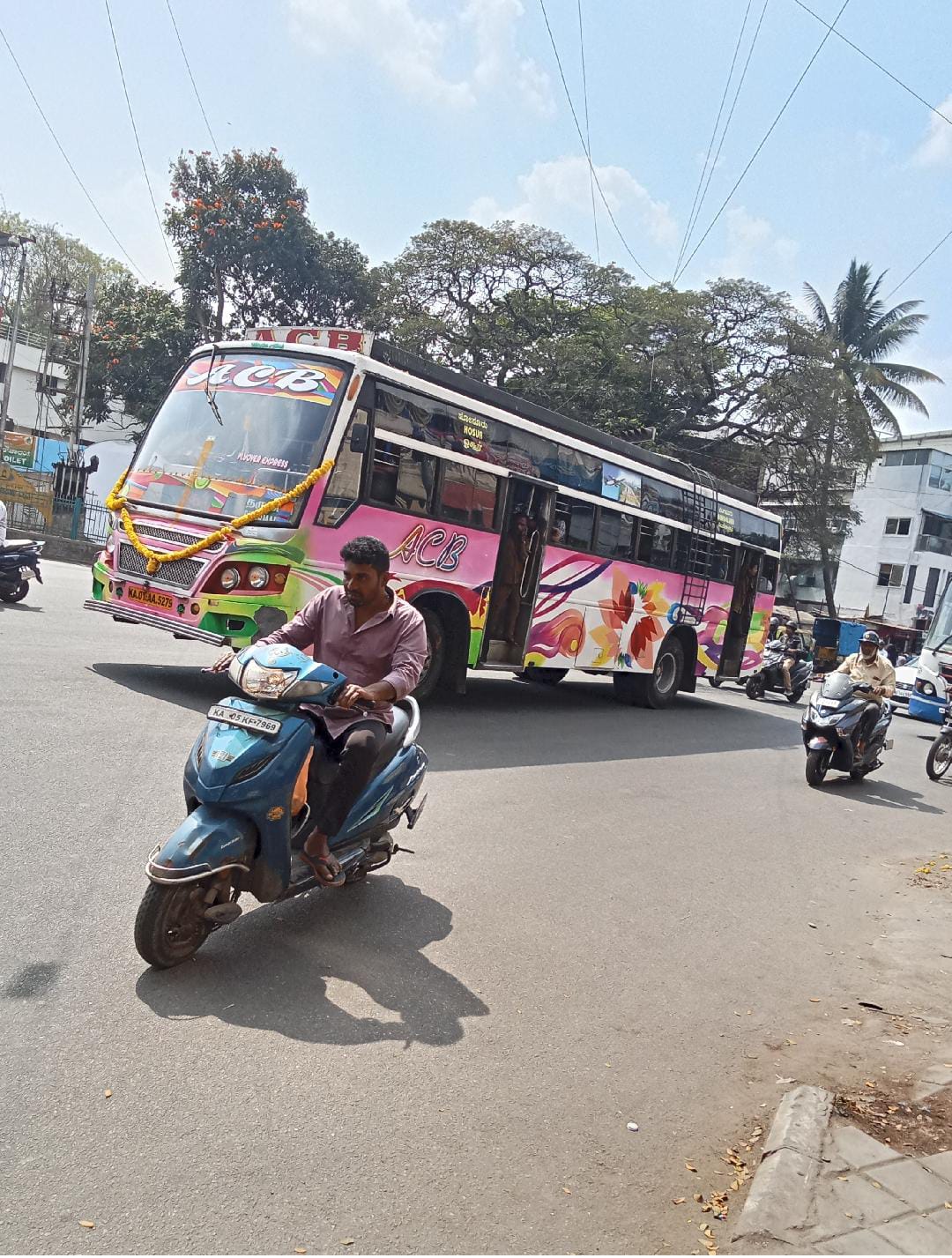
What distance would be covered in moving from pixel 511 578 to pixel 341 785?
7.26 metres

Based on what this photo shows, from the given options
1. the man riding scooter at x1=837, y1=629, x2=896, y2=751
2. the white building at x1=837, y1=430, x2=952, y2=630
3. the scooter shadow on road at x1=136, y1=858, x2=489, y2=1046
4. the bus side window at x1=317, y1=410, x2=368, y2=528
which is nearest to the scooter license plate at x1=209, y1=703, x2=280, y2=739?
the scooter shadow on road at x1=136, y1=858, x2=489, y2=1046

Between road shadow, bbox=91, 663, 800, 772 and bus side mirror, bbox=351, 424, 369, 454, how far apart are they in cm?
237

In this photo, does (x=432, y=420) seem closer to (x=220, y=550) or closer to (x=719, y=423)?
(x=220, y=550)

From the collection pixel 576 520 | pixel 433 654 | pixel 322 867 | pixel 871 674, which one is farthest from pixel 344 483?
pixel 871 674

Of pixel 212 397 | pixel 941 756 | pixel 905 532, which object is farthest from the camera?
pixel 905 532

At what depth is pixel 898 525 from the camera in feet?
158

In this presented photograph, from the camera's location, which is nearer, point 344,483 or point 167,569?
point 167,569

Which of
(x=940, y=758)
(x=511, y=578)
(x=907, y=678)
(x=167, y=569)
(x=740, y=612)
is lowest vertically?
(x=940, y=758)

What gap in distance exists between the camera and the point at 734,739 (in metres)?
12.8

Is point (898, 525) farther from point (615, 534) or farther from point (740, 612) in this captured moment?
point (615, 534)

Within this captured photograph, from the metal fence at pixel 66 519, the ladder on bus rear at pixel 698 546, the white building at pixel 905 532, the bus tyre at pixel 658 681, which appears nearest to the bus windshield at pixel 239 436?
the bus tyre at pixel 658 681

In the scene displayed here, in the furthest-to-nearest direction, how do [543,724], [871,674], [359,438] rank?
[543,724], [871,674], [359,438]

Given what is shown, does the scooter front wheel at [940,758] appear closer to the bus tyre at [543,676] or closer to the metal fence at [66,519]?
the bus tyre at [543,676]

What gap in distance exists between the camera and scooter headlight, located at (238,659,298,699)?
149 inches
